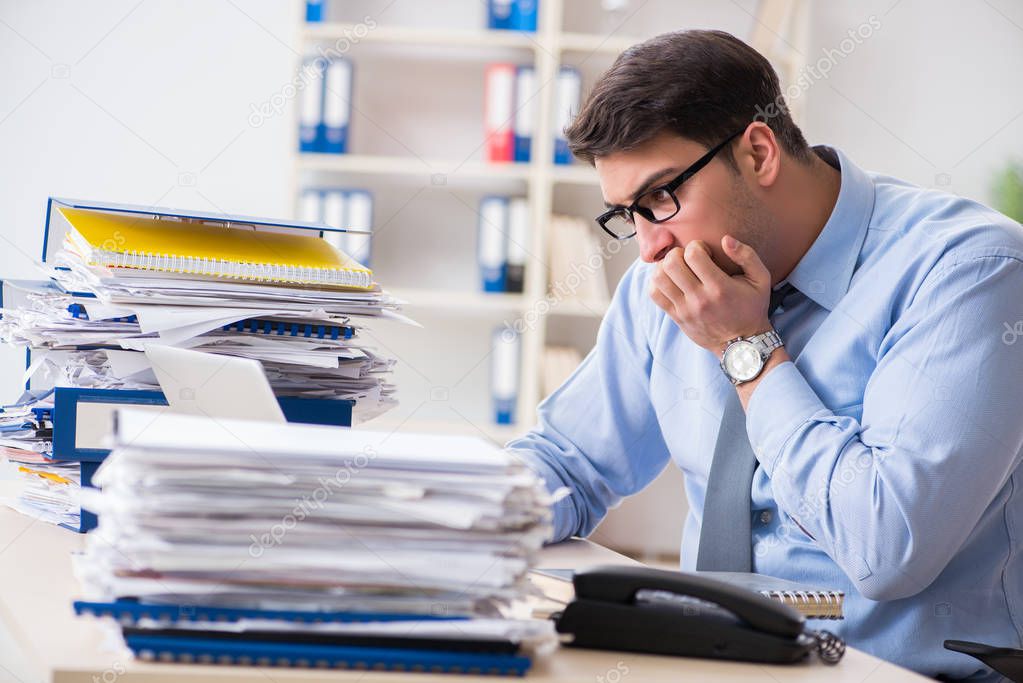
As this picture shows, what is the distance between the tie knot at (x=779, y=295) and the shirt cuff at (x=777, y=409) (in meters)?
0.18

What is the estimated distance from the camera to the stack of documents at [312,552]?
1.92 ft

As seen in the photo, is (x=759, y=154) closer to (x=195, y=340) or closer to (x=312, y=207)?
(x=195, y=340)

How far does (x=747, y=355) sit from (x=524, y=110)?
7.31 ft

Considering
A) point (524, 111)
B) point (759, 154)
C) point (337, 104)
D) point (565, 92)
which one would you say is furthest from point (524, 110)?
point (759, 154)

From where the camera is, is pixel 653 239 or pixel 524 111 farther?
pixel 524 111

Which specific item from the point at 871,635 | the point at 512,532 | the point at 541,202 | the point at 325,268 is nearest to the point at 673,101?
the point at 325,268

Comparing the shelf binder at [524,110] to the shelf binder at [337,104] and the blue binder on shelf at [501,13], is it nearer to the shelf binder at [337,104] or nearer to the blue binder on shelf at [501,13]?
the blue binder on shelf at [501,13]

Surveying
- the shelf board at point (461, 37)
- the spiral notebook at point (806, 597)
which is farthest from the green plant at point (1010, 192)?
the spiral notebook at point (806, 597)

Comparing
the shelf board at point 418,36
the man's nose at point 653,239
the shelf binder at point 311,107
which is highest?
the shelf board at point 418,36

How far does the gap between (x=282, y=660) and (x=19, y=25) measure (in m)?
3.31

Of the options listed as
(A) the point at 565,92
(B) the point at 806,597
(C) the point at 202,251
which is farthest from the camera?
(A) the point at 565,92

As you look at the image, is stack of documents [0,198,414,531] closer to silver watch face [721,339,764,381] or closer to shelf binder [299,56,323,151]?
silver watch face [721,339,764,381]

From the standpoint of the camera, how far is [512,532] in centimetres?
62

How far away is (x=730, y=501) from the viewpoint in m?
1.20
